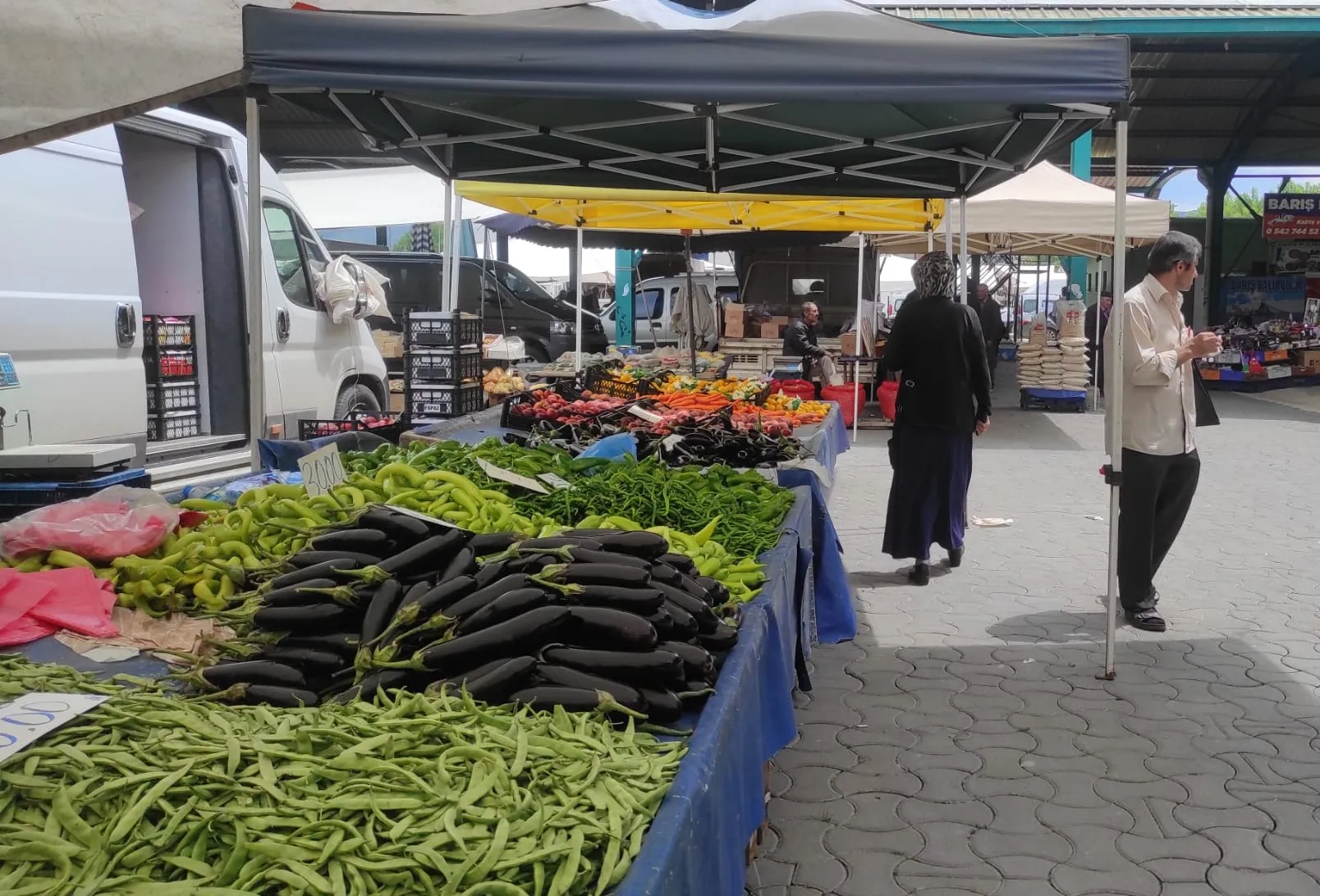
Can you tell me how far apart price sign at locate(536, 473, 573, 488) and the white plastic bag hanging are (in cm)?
422

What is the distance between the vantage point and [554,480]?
4.07 meters

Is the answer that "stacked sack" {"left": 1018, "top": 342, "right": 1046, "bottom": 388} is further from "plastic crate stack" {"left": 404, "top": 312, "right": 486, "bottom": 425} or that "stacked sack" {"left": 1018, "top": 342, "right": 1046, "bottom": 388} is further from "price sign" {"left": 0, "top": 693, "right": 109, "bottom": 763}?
"price sign" {"left": 0, "top": 693, "right": 109, "bottom": 763}

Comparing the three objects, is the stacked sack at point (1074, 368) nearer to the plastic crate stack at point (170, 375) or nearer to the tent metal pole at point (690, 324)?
the tent metal pole at point (690, 324)

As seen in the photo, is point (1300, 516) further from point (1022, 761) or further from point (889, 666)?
point (1022, 761)

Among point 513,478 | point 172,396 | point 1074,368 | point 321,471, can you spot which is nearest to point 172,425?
point 172,396

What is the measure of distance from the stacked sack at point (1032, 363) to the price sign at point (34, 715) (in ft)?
51.3

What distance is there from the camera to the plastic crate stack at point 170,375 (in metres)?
6.57

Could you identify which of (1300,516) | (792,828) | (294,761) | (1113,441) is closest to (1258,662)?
(1113,441)

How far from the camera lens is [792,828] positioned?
11.6 ft

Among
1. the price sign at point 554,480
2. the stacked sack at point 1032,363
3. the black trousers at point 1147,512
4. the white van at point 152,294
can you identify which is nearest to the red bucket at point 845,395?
the stacked sack at point 1032,363

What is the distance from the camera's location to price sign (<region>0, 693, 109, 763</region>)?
71.7 inches

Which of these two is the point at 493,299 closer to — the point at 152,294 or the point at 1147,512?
the point at 152,294

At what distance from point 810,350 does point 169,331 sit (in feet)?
26.7

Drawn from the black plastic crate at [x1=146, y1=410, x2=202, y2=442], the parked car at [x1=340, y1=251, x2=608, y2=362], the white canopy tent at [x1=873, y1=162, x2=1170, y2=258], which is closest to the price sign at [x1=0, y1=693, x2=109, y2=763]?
the black plastic crate at [x1=146, y1=410, x2=202, y2=442]
